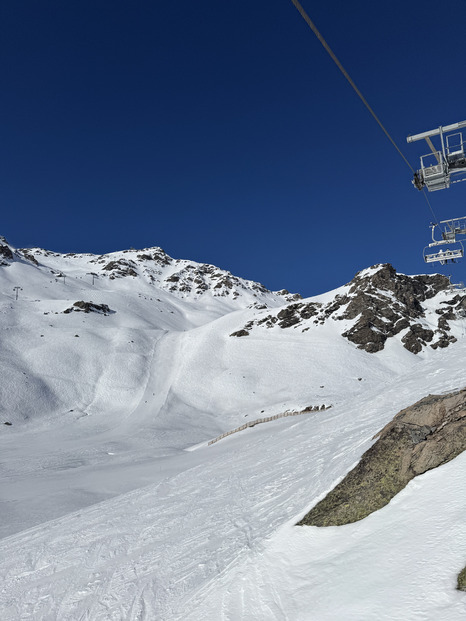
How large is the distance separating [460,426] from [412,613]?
11.9ft

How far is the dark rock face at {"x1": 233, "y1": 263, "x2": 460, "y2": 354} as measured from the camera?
191 ft

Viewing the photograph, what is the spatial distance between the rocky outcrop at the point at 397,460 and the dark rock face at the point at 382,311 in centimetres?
5188

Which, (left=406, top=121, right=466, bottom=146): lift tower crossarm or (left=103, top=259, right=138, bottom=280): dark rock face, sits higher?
(left=103, top=259, right=138, bottom=280): dark rock face

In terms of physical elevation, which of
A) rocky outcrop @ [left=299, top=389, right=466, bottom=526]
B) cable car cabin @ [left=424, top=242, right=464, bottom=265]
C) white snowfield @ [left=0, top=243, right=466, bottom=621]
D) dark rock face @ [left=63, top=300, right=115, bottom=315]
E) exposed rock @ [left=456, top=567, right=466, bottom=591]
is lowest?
white snowfield @ [left=0, top=243, right=466, bottom=621]

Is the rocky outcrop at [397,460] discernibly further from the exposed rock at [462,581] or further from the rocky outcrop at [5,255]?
the rocky outcrop at [5,255]

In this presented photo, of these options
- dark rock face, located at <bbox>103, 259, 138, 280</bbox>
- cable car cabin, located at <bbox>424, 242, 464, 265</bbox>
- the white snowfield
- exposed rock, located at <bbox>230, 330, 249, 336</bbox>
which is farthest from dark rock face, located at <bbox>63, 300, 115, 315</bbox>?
dark rock face, located at <bbox>103, 259, 138, 280</bbox>

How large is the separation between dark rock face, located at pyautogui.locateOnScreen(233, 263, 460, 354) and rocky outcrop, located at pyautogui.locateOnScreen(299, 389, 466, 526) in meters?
51.9

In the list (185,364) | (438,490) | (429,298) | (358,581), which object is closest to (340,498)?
(438,490)

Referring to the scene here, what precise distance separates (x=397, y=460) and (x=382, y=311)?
60.0 meters

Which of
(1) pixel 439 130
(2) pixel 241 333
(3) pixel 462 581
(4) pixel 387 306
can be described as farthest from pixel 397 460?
(4) pixel 387 306

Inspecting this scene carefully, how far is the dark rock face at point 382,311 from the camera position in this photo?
58.2 metres

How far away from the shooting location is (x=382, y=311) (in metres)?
62.2

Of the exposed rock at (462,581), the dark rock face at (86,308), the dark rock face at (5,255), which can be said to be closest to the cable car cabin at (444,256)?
the exposed rock at (462,581)

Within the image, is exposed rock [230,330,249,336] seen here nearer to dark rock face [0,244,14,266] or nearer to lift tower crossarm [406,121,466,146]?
lift tower crossarm [406,121,466,146]
